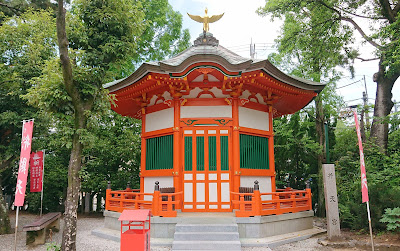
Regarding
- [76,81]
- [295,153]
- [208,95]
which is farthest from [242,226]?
[295,153]

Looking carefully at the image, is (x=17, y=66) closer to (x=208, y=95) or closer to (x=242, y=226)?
(x=208, y=95)

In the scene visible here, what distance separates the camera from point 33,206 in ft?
47.5

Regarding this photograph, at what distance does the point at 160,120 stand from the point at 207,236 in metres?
4.00

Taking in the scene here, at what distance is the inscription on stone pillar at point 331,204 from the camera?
24.8ft

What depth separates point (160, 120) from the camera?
929cm

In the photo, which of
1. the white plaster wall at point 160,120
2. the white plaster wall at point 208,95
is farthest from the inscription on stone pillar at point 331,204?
the white plaster wall at point 160,120

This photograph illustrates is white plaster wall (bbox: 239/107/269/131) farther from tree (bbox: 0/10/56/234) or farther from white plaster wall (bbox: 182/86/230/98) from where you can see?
tree (bbox: 0/10/56/234)

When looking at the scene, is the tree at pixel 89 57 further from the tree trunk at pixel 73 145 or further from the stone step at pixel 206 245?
the stone step at pixel 206 245

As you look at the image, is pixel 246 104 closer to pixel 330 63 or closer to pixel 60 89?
pixel 60 89

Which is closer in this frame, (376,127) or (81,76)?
(81,76)

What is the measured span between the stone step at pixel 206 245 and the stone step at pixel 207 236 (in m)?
0.16

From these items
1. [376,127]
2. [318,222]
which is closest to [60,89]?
[318,222]

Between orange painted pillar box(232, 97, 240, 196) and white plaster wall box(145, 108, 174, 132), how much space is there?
1.86m

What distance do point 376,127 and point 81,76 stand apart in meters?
10.3
